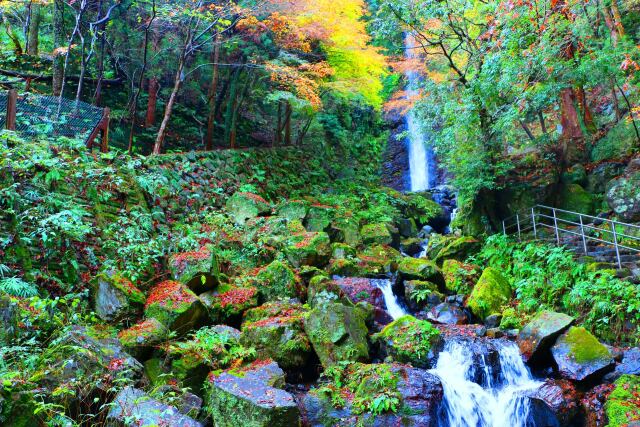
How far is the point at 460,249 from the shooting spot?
487 inches

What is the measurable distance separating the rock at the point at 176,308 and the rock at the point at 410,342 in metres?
3.01

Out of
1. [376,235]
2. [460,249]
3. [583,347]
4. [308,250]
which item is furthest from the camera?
[376,235]

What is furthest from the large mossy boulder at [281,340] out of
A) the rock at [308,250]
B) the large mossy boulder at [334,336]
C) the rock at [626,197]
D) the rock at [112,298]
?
the rock at [626,197]

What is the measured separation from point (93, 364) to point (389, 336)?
15.1 feet

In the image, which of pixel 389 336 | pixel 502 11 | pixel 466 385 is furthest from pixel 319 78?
pixel 466 385

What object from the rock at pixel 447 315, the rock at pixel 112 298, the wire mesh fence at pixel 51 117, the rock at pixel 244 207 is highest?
the wire mesh fence at pixel 51 117

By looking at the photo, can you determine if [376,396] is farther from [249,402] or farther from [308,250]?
[308,250]

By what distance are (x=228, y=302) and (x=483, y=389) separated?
175 inches

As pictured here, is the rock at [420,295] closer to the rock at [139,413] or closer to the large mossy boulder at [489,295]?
the large mossy boulder at [489,295]

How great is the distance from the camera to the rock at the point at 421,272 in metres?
10.7

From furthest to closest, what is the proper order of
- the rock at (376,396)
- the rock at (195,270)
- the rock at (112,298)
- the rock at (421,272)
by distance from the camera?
the rock at (421,272) → the rock at (195,270) → the rock at (112,298) → the rock at (376,396)

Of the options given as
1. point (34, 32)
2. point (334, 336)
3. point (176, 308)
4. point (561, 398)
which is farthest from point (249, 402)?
point (34, 32)

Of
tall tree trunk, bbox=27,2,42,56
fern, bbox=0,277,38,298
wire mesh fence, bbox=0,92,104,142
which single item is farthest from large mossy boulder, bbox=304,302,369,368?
tall tree trunk, bbox=27,2,42,56

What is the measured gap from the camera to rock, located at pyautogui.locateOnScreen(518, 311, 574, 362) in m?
7.43
